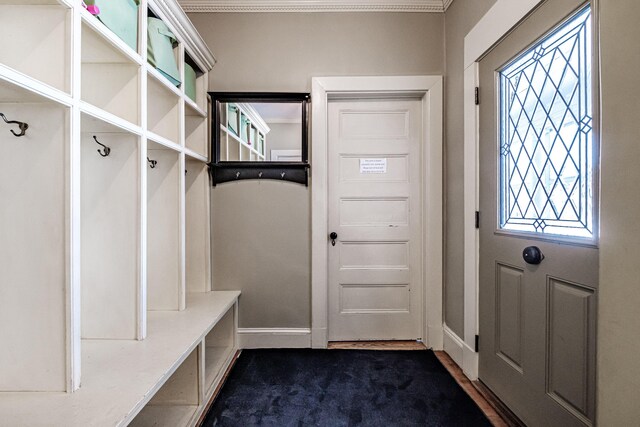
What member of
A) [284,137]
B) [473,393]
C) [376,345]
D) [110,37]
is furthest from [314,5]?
[473,393]

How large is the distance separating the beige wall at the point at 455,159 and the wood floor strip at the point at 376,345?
0.33m

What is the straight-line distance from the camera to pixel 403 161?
2.64 metres

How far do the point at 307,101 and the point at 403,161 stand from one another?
901 millimetres

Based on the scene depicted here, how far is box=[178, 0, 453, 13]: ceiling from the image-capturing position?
8.13ft

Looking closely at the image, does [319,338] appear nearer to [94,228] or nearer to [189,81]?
[94,228]

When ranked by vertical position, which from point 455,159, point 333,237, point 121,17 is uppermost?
point 121,17

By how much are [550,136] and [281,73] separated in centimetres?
187

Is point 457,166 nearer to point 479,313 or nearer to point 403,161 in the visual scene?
point 403,161

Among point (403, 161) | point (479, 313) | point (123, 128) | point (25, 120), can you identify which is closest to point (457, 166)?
point (403, 161)

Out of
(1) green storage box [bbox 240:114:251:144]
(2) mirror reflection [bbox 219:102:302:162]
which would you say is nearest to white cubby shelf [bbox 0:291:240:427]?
(2) mirror reflection [bbox 219:102:302:162]

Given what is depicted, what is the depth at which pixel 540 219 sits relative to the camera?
60.4 inches

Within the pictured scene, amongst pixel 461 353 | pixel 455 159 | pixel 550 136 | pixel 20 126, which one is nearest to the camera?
pixel 20 126

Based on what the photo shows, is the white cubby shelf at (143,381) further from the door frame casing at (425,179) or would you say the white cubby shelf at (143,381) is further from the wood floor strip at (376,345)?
the wood floor strip at (376,345)

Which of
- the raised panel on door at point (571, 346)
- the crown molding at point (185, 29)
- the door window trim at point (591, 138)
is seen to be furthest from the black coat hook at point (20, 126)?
the raised panel on door at point (571, 346)
